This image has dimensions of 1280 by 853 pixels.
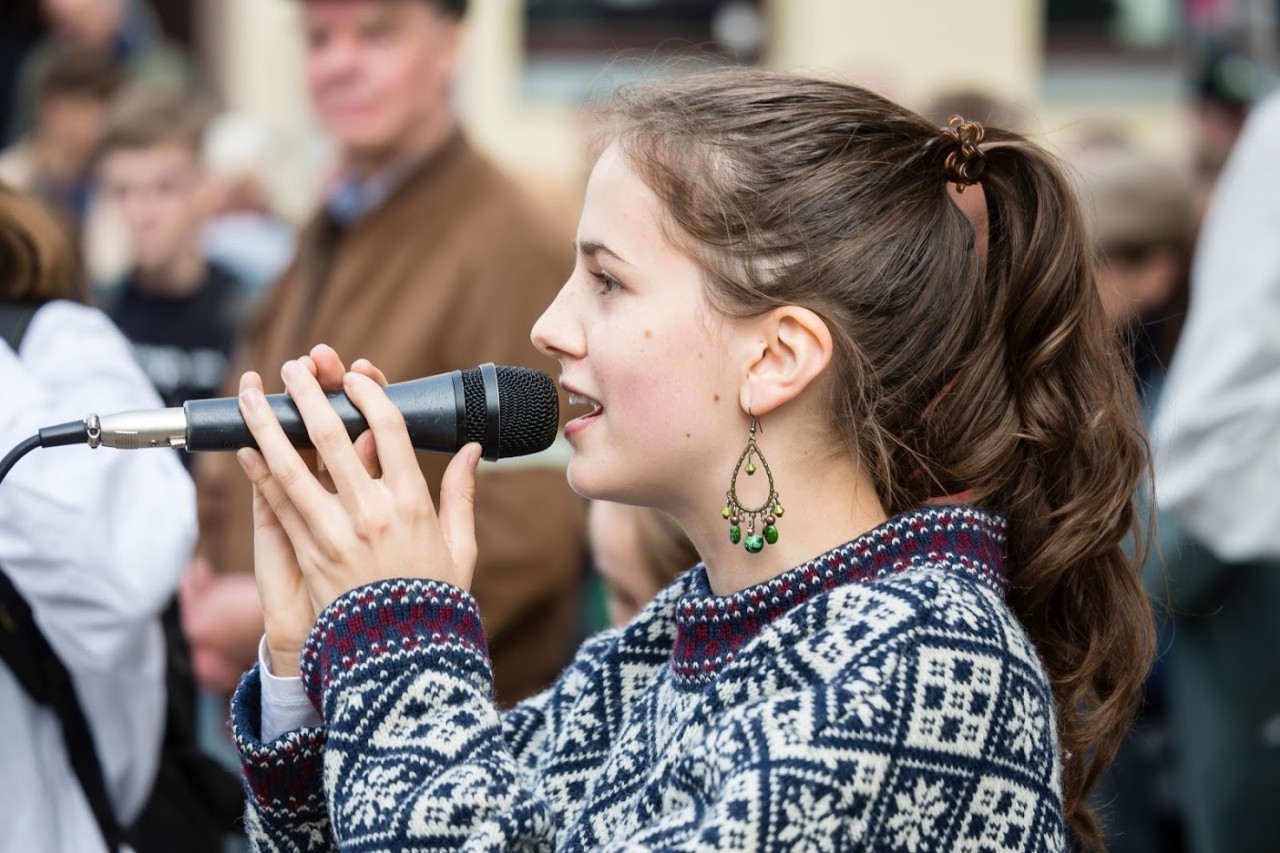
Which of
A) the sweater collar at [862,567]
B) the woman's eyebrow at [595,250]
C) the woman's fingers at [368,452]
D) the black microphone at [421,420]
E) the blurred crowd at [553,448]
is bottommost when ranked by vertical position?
the blurred crowd at [553,448]

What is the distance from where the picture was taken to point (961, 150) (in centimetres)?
173

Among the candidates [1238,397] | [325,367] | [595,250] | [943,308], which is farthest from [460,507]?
[1238,397]

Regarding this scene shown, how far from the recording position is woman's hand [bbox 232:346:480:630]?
64.8 inches

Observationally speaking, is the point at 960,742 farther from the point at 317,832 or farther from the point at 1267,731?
the point at 1267,731

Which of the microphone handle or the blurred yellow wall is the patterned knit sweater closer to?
the microphone handle

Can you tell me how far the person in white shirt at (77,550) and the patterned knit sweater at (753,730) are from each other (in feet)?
1.41

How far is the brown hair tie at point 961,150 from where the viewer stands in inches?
68.1

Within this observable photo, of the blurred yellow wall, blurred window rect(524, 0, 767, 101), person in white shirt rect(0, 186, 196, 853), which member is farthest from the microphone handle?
blurred window rect(524, 0, 767, 101)

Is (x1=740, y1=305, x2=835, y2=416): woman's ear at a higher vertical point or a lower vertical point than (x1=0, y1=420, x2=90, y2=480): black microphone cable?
higher

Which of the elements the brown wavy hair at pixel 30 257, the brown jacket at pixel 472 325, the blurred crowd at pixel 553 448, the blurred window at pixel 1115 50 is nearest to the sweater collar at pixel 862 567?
the blurred crowd at pixel 553 448

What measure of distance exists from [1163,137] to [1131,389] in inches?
340

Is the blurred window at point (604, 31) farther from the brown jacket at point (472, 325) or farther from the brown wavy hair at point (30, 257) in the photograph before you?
the brown wavy hair at point (30, 257)

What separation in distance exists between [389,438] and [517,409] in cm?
15

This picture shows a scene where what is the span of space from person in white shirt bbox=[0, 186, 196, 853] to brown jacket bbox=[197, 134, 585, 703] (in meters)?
0.89
